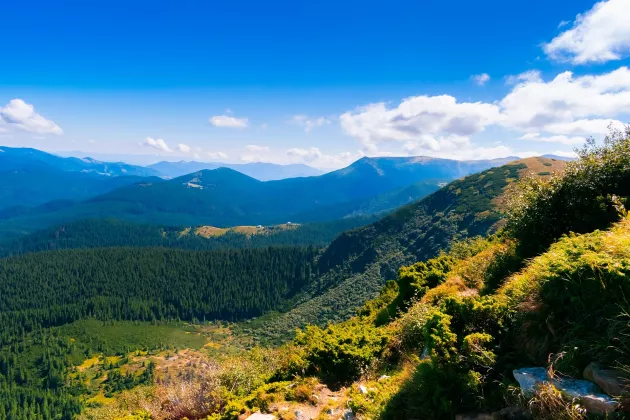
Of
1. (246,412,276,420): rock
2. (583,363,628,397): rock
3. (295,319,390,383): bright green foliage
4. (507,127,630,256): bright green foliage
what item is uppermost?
(507,127,630,256): bright green foliage

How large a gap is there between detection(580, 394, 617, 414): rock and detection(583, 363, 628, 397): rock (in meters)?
0.21

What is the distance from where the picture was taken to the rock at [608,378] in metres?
6.61

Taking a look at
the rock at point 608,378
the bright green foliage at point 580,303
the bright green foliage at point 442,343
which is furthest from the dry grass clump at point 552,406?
the bright green foliage at point 442,343

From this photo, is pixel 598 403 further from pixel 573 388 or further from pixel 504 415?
pixel 504 415

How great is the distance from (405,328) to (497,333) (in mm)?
8858

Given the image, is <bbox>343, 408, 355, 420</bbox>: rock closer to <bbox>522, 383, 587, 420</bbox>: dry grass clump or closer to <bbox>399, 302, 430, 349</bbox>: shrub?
<bbox>399, 302, 430, 349</bbox>: shrub

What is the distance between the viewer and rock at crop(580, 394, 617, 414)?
6.41 metres

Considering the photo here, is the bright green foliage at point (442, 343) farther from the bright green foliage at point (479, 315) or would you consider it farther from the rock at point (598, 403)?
the rock at point (598, 403)

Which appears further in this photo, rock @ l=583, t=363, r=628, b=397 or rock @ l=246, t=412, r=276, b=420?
rock @ l=246, t=412, r=276, b=420

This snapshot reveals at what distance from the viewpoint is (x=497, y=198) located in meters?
177

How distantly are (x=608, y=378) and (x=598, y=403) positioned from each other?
2.11ft

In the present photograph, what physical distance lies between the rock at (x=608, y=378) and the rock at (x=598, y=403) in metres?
0.21

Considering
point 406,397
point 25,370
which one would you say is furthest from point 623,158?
point 25,370

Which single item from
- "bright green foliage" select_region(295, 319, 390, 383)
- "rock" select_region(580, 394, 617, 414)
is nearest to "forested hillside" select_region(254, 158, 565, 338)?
"bright green foliage" select_region(295, 319, 390, 383)
